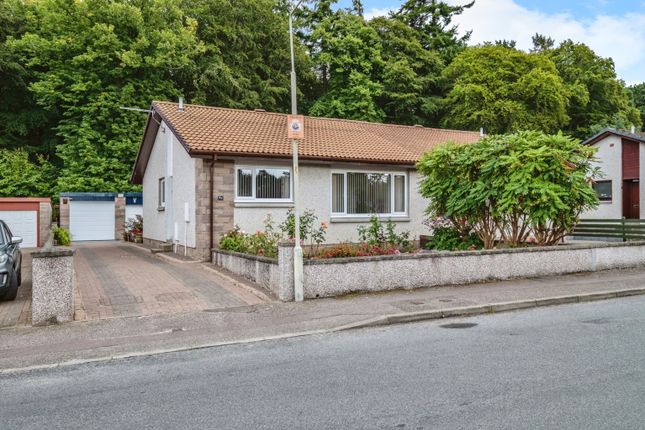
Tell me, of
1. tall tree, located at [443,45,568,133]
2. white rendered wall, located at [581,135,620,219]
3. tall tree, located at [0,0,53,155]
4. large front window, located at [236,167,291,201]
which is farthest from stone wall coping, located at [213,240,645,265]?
tall tree, located at [0,0,53,155]

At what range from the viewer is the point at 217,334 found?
721cm

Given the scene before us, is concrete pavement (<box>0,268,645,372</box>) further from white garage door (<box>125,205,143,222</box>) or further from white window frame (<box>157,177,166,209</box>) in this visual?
white garage door (<box>125,205,143,222</box>)

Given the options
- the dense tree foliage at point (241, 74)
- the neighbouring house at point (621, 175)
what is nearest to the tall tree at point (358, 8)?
the dense tree foliage at point (241, 74)

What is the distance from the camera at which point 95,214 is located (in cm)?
2789

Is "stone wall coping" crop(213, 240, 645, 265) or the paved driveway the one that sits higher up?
"stone wall coping" crop(213, 240, 645, 265)

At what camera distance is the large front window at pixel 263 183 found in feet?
50.9

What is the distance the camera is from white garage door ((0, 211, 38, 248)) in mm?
21688

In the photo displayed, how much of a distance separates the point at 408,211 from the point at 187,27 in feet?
84.7

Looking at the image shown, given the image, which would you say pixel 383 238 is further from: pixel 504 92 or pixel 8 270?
pixel 504 92

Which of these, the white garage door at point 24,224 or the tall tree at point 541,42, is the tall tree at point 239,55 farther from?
the tall tree at point 541,42

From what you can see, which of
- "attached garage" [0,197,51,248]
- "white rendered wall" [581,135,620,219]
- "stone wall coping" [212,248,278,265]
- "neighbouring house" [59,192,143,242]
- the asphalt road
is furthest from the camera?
"neighbouring house" [59,192,143,242]

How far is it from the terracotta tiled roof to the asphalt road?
9580mm

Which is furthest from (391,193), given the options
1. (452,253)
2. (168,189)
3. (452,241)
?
(168,189)

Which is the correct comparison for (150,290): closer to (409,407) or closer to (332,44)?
(409,407)
